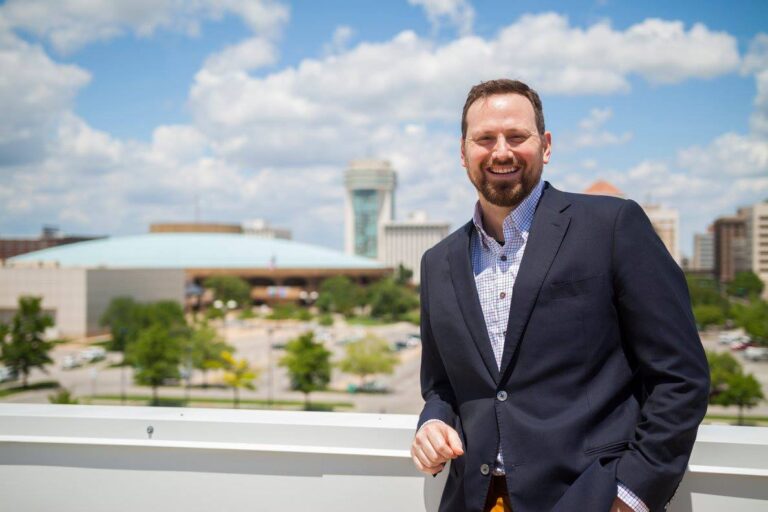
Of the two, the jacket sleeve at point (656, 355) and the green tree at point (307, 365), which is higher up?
the jacket sleeve at point (656, 355)

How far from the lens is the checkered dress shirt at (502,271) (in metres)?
2.00

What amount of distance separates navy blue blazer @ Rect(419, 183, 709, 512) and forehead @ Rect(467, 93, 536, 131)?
24cm

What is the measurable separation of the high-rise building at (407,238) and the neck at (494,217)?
5290 inches

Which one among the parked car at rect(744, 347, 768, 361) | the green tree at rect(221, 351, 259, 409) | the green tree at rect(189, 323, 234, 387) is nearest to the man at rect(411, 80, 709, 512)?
the green tree at rect(221, 351, 259, 409)

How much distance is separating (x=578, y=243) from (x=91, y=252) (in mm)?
75545

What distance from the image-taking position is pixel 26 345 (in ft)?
108

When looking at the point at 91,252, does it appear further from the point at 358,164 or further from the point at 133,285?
the point at 358,164

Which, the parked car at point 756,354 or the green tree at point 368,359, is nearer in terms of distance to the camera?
the green tree at point 368,359

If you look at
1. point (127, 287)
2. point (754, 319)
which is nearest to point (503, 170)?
point (754, 319)

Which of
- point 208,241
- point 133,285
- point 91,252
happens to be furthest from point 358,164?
point 133,285

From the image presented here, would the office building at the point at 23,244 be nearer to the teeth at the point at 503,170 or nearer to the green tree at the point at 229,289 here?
the green tree at the point at 229,289

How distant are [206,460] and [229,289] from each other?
216 feet

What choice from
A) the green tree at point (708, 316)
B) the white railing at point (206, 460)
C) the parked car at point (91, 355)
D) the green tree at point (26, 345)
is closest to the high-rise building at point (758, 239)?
the green tree at point (708, 316)

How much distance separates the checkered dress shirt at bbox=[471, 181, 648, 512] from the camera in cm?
200
